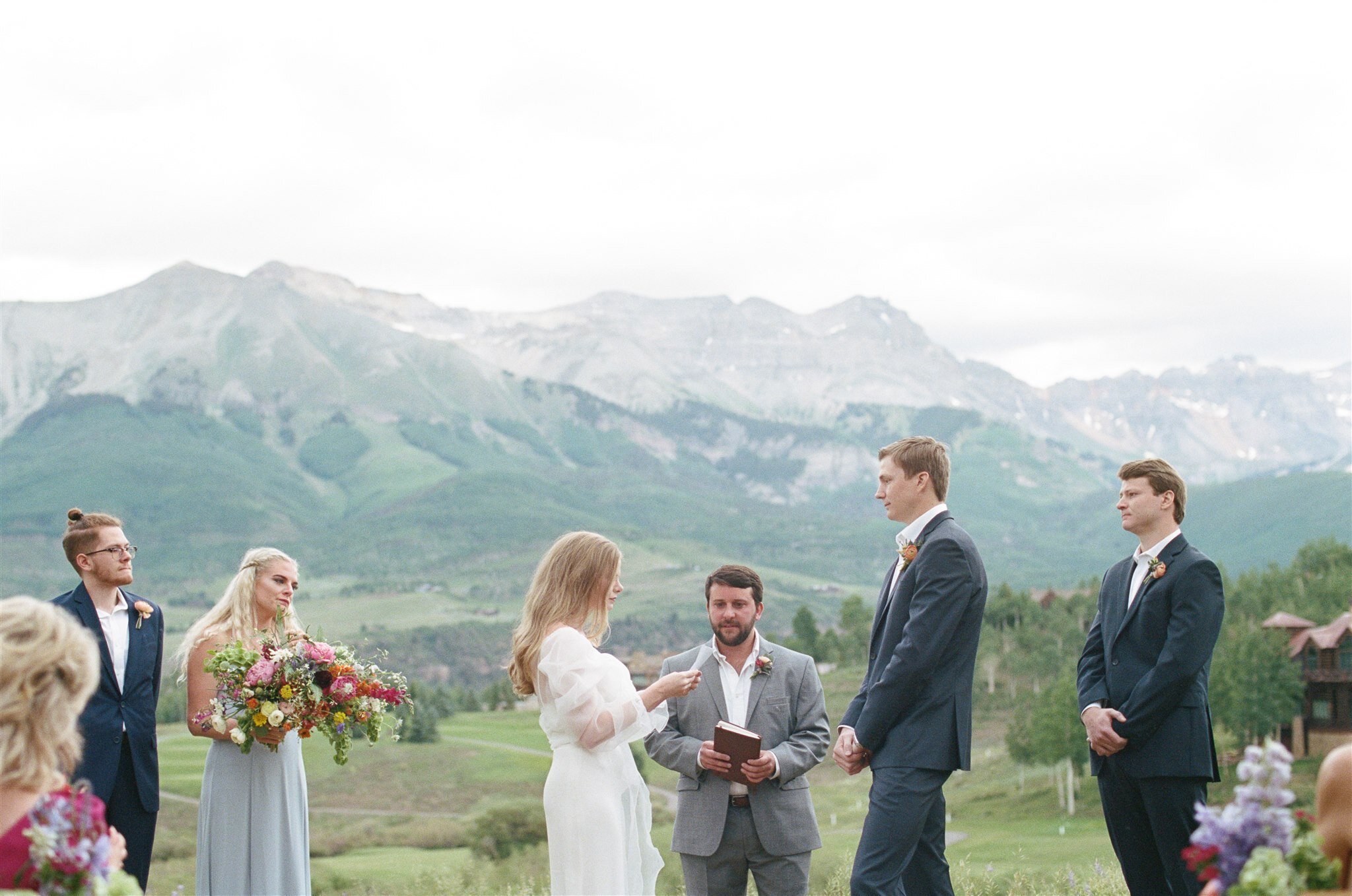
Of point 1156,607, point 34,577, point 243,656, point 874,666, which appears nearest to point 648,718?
point 874,666

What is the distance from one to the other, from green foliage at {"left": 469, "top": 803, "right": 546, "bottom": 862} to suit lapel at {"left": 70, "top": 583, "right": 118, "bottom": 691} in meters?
28.9

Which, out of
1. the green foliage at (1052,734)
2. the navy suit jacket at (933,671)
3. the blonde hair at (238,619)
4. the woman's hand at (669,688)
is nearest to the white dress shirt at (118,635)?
the blonde hair at (238,619)

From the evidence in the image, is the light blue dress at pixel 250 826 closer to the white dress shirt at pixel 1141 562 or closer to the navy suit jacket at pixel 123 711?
the navy suit jacket at pixel 123 711

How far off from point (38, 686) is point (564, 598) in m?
2.37

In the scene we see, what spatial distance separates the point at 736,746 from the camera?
20.3 ft

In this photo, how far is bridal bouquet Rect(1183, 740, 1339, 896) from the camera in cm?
371

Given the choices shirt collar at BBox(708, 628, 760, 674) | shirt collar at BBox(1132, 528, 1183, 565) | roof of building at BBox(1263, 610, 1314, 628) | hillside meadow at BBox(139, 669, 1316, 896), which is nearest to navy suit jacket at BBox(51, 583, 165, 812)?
shirt collar at BBox(708, 628, 760, 674)

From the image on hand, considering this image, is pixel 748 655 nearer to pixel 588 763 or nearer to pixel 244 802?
pixel 588 763

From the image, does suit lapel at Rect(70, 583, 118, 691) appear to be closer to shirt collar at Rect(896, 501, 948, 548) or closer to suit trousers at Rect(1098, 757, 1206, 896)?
shirt collar at Rect(896, 501, 948, 548)

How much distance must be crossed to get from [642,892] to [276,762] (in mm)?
2368

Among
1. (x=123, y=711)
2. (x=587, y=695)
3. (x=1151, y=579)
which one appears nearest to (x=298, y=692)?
(x=123, y=711)

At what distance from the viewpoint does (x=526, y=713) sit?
81812 millimetres

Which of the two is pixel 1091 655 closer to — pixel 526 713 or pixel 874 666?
pixel 874 666

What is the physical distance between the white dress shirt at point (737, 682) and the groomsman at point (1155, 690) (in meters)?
1.76
